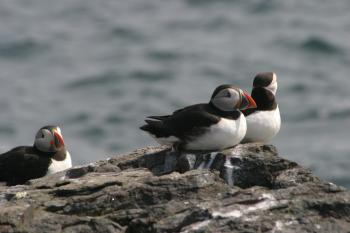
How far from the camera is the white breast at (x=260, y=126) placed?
12.2m

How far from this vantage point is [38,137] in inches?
522

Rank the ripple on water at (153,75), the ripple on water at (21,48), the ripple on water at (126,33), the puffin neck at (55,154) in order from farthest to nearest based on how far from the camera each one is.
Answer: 1. the ripple on water at (126,33)
2. the ripple on water at (21,48)
3. the ripple on water at (153,75)
4. the puffin neck at (55,154)

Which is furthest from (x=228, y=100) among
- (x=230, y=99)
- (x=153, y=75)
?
(x=153, y=75)

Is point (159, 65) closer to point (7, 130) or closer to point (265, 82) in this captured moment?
point (7, 130)

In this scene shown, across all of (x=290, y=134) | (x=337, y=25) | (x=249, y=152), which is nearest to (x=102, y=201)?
(x=249, y=152)

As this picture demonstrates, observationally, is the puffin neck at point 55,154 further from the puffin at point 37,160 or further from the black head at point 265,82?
the black head at point 265,82

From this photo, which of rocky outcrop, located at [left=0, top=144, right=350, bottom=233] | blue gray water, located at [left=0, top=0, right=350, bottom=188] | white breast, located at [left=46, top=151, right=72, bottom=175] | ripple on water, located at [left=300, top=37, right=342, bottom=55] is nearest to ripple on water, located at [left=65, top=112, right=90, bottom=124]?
blue gray water, located at [left=0, top=0, right=350, bottom=188]

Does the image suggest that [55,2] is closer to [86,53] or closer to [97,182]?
[86,53]

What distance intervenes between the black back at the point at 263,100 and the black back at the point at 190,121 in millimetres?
787

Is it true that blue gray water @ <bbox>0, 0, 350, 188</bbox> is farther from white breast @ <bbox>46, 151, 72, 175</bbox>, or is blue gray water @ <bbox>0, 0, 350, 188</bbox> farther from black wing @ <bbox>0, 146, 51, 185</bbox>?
black wing @ <bbox>0, 146, 51, 185</bbox>

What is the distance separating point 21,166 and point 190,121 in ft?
7.45

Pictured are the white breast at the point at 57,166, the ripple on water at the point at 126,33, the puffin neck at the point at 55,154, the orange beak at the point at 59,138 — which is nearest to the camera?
the white breast at the point at 57,166

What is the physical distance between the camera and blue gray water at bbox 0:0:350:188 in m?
31.9

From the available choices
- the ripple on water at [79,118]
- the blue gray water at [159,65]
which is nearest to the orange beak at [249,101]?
the blue gray water at [159,65]
